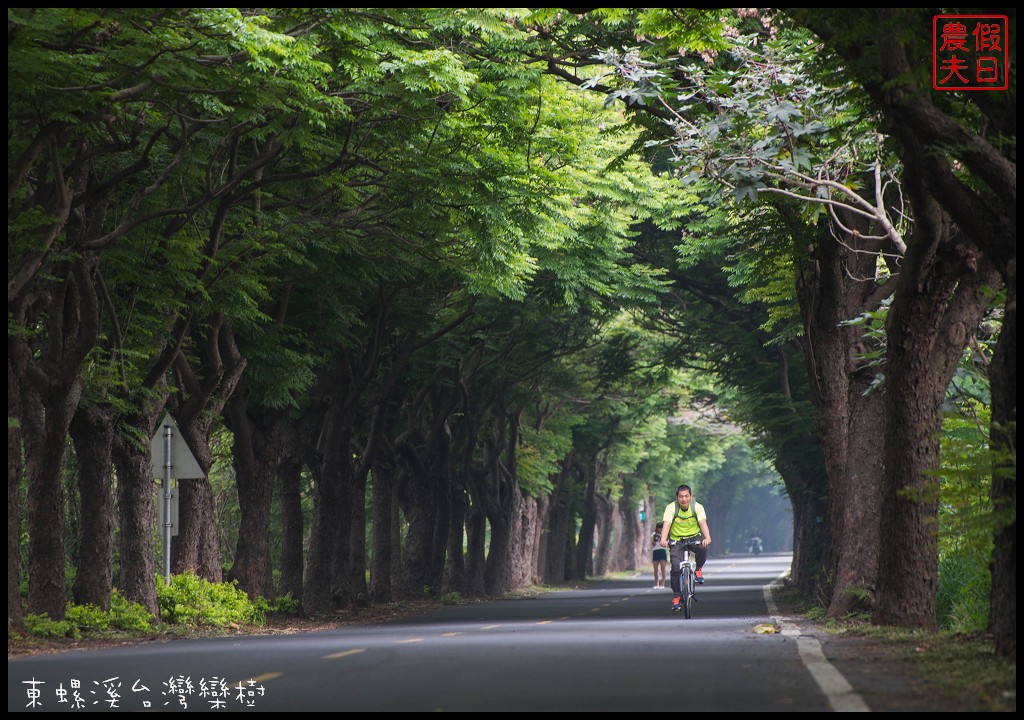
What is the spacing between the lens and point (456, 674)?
38.9ft

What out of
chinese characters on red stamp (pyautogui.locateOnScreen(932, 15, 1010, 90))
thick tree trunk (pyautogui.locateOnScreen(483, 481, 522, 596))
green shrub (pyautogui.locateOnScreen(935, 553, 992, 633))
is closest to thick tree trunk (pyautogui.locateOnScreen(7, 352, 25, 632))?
green shrub (pyautogui.locateOnScreen(935, 553, 992, 633))

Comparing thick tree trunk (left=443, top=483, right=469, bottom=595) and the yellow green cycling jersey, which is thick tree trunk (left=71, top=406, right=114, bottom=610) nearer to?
the yellow green cycling jersey

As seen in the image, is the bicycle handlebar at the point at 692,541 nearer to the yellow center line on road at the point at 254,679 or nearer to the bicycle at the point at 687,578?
the bicycle at the point at 687,578

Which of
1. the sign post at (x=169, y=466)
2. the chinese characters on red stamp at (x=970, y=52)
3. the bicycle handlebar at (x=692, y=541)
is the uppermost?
the chinese characters on red stamp at (x=970, y=52)

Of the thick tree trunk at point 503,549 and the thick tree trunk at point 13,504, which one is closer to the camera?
the thick tree trunk at point 13,504

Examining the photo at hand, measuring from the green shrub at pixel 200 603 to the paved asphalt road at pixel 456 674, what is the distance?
4218mm

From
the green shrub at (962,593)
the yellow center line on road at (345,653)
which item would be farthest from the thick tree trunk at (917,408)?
the yellow center line on road at (345,653)

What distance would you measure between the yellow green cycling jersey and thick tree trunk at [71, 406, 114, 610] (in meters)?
7.93

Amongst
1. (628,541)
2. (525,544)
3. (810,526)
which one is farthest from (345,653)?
(628,541)

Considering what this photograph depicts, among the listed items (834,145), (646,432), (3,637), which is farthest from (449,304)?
(646,432)

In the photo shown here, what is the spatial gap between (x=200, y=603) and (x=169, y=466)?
7.78ft

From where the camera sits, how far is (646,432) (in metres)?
56.6

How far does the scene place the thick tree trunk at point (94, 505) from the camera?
831 inches

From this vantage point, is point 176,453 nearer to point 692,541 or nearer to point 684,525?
point 684,525
